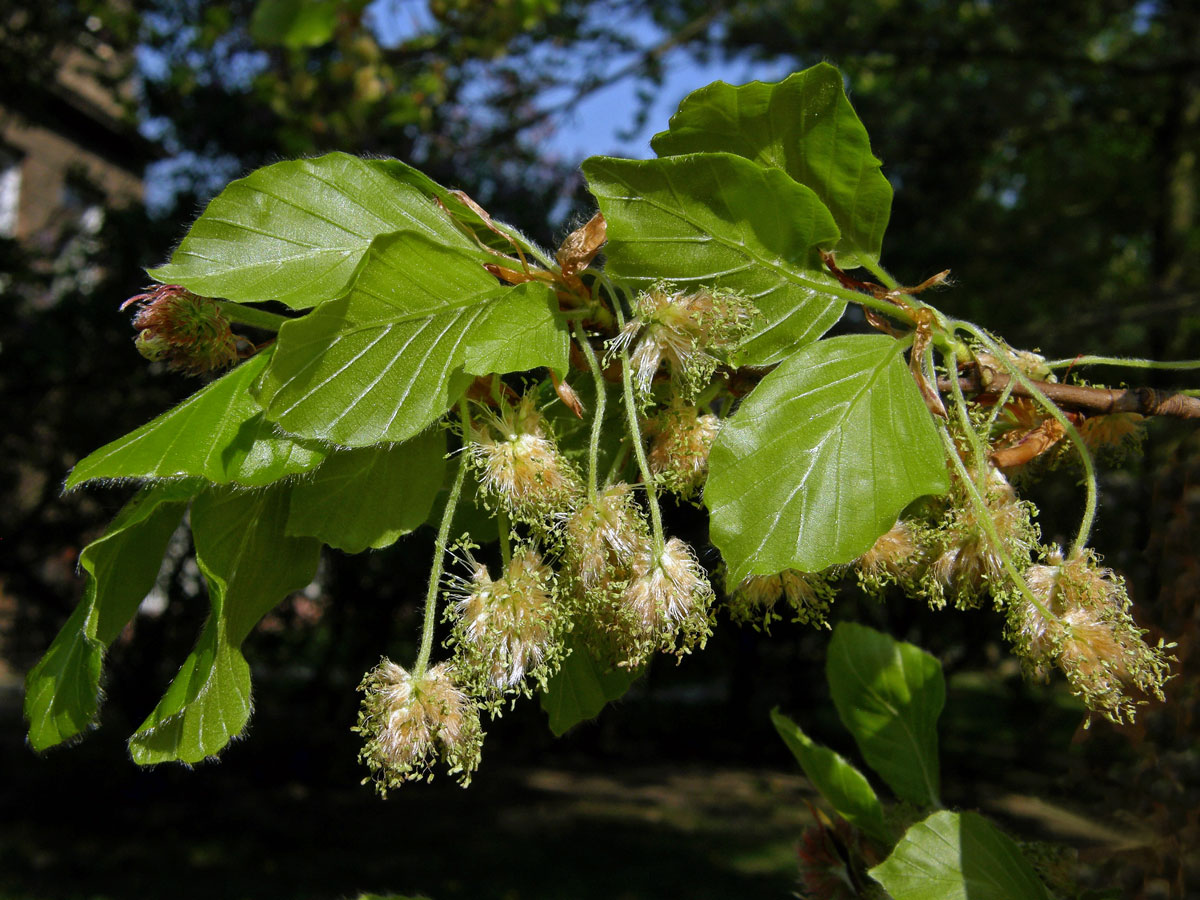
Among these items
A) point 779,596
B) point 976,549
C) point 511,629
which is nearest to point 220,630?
point 511,629

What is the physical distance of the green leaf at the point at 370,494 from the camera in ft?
2.52

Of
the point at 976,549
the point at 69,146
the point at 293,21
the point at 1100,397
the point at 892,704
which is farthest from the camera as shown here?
the point at 69,146

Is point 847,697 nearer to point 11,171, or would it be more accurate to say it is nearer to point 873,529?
point 873,529

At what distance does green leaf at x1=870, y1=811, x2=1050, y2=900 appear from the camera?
2.59 feet

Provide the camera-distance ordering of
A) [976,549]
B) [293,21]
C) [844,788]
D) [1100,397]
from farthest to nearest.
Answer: [293,21] → [844,788] → [1100,397] → [976,549]

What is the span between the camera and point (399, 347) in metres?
0.69

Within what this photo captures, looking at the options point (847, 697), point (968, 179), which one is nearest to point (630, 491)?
point (847, 697)

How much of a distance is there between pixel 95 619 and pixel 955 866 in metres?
0.73

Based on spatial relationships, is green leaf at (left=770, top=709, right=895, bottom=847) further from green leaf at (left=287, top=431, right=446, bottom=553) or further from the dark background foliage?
the dark background foliage

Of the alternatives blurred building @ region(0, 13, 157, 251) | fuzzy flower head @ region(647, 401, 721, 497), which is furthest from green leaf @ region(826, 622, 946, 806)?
blurred building @ region(0, 13, 157, 251)

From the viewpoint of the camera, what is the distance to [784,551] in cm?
66

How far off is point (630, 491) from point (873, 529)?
0.20m

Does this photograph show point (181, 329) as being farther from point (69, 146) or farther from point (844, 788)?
point (69, 146)

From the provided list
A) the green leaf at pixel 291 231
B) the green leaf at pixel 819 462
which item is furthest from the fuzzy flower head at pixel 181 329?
the green leaf at pixel 819 462
